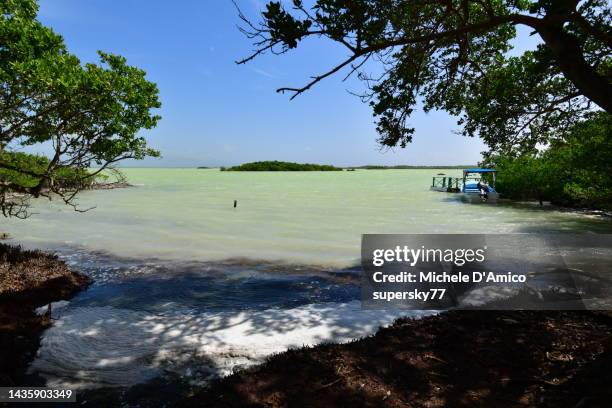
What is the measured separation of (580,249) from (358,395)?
16.9 meters

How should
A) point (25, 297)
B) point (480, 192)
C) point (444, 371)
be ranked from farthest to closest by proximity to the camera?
point (480, 192) → point (25, 297) → point (444, 371)

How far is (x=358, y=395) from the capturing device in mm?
4574

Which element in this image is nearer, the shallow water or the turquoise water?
the shallow water

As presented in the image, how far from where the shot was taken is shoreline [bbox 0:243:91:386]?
242 inches

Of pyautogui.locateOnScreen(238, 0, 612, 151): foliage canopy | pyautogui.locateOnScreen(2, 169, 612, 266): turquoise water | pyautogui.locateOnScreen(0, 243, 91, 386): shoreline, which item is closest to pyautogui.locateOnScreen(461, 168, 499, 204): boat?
pyautogui.locateOnScreen(2, 169, 612, 266): turquoise water

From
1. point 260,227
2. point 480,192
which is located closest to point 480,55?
point 260,227

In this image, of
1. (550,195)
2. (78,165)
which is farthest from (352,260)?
(550,195)

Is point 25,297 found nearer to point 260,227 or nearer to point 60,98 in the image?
point 60,98

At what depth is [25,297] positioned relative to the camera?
898 cm

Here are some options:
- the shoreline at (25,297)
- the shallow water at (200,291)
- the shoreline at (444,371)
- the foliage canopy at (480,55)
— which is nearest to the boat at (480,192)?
the shallow water at (200,291)

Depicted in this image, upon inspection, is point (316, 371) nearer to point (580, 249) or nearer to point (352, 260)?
point (352, 260)

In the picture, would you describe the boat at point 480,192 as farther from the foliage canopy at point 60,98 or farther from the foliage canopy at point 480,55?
the foliage canopy at point 60,98

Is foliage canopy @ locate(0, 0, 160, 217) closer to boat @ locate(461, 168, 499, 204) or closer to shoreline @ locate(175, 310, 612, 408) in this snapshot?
shoreline @ locate(175, 310, 612, 408)

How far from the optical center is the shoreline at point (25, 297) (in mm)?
6145
